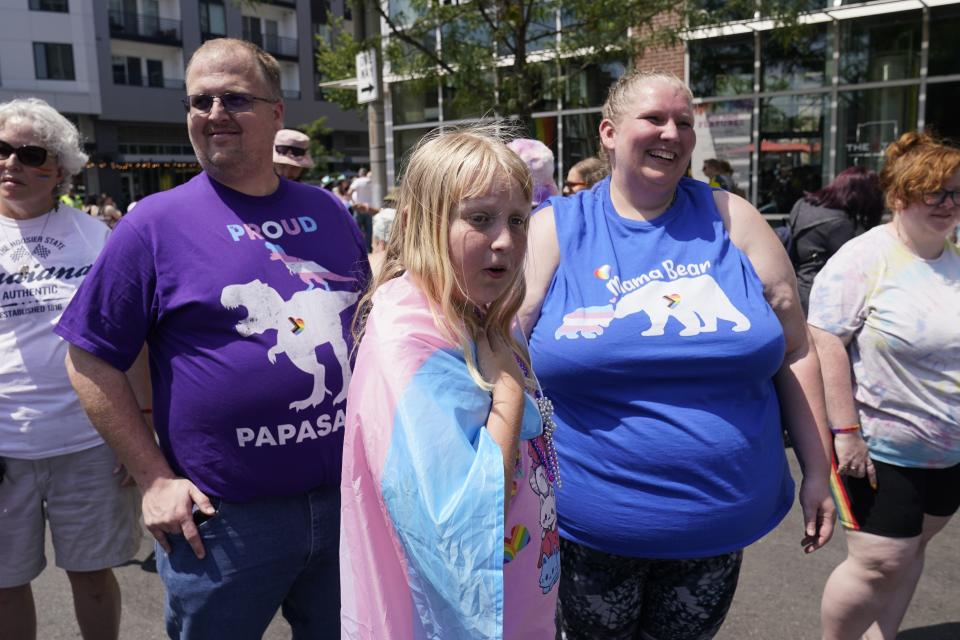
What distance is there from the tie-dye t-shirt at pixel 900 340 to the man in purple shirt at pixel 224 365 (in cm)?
169

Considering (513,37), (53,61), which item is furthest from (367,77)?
(53,61)

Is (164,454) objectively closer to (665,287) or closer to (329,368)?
(329,368)

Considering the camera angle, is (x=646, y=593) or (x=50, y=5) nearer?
(x=646, y=593)

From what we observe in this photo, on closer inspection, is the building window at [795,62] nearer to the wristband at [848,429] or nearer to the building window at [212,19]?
the wristband at [848,429]

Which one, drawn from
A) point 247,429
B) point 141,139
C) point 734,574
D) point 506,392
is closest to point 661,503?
point 734,574

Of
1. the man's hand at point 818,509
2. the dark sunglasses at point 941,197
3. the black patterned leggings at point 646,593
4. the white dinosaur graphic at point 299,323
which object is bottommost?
the black patterned leggings at point 646,593

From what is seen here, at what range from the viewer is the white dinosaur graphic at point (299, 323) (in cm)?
187

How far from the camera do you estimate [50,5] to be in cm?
3447

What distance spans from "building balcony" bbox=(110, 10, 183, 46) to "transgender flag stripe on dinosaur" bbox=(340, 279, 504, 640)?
41852mm

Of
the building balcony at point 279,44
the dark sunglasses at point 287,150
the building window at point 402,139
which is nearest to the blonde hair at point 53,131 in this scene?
the dark sunglasses at point 287,150

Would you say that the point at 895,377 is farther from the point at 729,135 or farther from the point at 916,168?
the point at 729,135

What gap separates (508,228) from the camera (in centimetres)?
148

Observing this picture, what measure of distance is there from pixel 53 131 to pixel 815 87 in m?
11.2

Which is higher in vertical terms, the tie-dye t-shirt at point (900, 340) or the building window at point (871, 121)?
the building window at point (871, 121)
